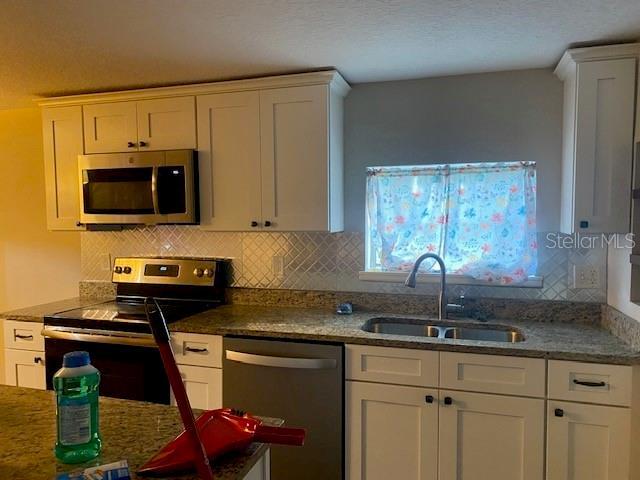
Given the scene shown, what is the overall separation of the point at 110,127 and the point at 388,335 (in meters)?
2.02

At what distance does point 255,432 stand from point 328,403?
46.4 inches

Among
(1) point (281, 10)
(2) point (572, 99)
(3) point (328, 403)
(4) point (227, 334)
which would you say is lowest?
(3) point (328, 403)

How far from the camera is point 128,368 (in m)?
2.32

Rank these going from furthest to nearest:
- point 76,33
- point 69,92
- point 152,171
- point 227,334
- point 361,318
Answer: point 69,92 → point 152,171 → point 361,318 → point 227,334 → point 76,33

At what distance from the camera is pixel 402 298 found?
258 centimetres

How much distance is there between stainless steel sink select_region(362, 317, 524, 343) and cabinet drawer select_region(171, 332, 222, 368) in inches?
29.0

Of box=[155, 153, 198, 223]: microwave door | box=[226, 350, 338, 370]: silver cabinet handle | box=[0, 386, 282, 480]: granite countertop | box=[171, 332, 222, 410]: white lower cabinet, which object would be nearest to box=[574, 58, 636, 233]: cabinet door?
box=[226, 350, 338, 370]: silver cabinet handle

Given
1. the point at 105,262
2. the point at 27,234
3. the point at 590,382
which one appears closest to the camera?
the point at 590,382

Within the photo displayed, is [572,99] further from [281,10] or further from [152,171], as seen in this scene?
[152,171]

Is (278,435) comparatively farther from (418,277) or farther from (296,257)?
(296,257)

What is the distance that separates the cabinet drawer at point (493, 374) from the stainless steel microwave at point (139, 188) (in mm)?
1569

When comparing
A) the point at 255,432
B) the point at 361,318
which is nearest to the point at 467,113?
the point at 361,318

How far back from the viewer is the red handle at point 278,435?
0.95m

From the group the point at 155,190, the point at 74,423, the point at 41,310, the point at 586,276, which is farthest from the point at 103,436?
the point at 586,276
